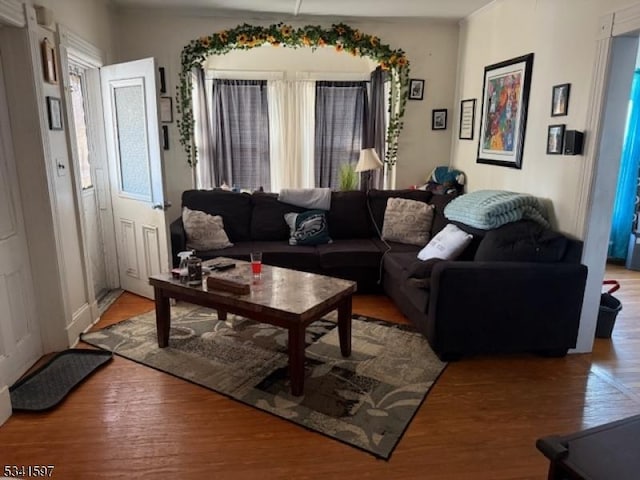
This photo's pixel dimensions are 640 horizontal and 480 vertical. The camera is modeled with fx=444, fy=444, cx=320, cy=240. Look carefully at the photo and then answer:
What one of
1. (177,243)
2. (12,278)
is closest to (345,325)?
(177,243)

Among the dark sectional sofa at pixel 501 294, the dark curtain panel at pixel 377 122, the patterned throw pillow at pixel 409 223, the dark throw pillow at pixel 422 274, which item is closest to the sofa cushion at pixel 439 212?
the patterned throw pillow at pixel 409 223

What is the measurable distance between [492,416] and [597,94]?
1.97 m

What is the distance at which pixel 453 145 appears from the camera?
15.5 feet

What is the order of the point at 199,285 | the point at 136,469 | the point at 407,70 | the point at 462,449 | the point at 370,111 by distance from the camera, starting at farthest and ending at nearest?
the point at 370,111
the point at 407,70
the point at 199,285
the point at 462,449
the point at 136,469

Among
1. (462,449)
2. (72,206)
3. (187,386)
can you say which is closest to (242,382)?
(187,386)

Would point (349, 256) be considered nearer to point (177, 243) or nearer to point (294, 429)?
point (177, 243)

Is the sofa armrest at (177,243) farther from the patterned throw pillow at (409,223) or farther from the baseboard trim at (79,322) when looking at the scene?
the patterned throw pillow at (409,223)

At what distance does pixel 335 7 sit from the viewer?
4.00 meters

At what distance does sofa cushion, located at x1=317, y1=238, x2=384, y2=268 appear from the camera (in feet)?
12.7

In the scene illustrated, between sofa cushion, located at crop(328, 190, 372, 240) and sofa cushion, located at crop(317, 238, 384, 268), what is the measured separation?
388mm

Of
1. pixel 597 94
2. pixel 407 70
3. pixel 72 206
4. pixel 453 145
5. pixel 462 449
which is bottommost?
pixel 462 449

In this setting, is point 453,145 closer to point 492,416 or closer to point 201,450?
point 492,416

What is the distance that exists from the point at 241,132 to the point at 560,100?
3881 millimetres

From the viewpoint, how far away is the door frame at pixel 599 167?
8.37ft
